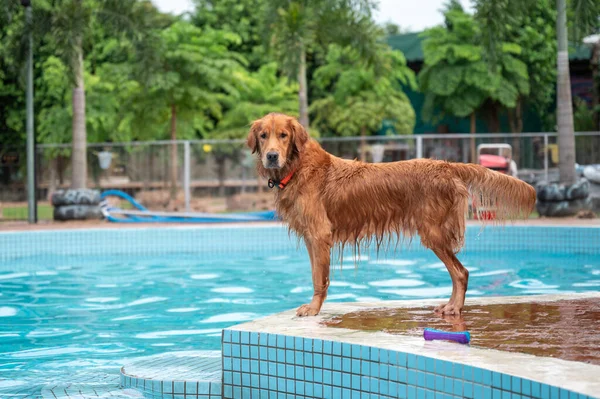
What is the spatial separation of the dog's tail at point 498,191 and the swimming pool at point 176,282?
2553mm

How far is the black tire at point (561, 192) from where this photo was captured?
15438mm

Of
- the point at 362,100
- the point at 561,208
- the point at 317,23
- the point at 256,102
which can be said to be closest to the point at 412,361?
the point at 561,208

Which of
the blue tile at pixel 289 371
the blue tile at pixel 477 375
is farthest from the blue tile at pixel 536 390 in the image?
the blue tile at pixel 289 371

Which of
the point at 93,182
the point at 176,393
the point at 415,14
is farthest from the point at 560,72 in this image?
the point at 415,14

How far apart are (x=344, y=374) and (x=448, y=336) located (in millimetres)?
593

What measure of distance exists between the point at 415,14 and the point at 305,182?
1177 inches

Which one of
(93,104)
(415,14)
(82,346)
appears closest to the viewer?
(82,346)

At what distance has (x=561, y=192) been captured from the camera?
15445 mm

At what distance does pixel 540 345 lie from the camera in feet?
14.4

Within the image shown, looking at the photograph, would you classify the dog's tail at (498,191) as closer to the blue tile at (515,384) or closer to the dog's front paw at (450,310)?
the dog's front paw at (450,310)

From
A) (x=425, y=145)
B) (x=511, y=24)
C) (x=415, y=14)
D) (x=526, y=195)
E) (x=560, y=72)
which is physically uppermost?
(x=415, y=14)

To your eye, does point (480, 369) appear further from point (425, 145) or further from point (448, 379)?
point (425, 145)

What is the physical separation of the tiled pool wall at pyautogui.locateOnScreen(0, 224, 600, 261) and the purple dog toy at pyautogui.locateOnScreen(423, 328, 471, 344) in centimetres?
831

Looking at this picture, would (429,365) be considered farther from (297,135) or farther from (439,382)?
(297,135)
